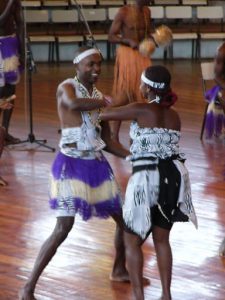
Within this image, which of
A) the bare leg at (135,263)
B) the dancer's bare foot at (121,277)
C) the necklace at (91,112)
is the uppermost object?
the necklace at (91,112)

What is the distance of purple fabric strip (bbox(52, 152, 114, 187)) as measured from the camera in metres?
3.93

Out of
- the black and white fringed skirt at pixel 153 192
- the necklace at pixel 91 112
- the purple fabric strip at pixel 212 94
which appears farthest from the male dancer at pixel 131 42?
the black and white fringed skirt at pixel 153 192

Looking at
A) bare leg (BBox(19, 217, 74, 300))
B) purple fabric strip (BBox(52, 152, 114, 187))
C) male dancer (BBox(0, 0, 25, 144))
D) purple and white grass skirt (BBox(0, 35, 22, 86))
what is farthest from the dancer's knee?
purple and white grass skirt (BBox(0, 35, 22, 86))

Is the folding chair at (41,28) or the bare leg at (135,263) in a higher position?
the bare leg at (135,263)

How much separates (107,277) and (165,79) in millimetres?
1176

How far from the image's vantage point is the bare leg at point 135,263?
3.77 meters

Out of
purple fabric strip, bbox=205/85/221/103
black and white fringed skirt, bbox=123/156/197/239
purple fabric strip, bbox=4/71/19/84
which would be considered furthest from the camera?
purple fabric strip, bbox=205/85/221/103

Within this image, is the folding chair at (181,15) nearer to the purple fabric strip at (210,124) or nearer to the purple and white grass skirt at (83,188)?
the purple fabric strip at (210,124)

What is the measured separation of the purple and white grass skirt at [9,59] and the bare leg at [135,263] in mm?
4231

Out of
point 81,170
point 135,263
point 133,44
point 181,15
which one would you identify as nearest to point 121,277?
point 135,263

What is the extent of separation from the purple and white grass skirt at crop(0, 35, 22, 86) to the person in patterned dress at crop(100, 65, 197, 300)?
13.4ft

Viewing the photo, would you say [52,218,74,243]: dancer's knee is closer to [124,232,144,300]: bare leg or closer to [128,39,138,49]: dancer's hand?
[124,232,144,300]: bare leg

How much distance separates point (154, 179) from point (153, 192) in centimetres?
6

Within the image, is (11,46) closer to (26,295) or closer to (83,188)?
(83,188)
